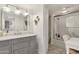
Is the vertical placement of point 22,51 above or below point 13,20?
below

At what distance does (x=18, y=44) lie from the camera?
5.49 feet

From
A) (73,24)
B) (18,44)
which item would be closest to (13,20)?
(18,44)

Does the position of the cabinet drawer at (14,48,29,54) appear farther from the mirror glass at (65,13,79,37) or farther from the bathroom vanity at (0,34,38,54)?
the mirror glass at (65,13,79,37)

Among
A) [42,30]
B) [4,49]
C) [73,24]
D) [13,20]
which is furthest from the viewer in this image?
[73,24]

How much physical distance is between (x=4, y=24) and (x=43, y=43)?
0.94 metres

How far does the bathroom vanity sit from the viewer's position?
1.41 meters

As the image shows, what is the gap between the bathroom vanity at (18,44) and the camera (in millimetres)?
1407

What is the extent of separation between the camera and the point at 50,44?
98.4 inches

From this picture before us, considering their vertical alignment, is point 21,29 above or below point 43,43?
above

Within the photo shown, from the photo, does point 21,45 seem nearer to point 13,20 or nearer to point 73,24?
point 13,20

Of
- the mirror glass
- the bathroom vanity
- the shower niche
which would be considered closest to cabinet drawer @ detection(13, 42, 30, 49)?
the bathroom vanity

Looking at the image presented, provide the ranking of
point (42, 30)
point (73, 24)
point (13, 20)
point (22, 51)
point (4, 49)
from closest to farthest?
1. point (4, 49)
2. point (22, 51)
3. point (13, 20)
4. point (42, 30)
5. point (73, 24)
